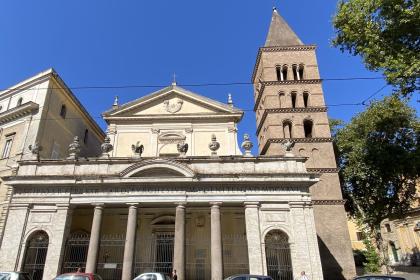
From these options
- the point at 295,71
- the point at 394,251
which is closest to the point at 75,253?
the point at 295,71

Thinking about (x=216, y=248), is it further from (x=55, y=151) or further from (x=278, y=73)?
(x=278, y=73)

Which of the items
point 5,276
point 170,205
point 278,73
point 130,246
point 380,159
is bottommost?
point 5,276

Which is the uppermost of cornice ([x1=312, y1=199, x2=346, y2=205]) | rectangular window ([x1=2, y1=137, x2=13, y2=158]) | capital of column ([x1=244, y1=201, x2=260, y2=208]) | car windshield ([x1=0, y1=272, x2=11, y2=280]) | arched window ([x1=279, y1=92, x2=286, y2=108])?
arched window ([x1=279, y1=92, x2=286, y2=108])

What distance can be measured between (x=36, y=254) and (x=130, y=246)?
4.86m

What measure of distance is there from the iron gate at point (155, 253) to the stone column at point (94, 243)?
2.62 metres

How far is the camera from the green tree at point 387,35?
12961mm

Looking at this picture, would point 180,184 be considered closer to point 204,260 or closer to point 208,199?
point 208,199

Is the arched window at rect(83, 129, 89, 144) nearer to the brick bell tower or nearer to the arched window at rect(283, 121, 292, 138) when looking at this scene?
the brick bell tower

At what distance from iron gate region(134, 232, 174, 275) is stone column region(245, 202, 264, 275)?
13.7 feet

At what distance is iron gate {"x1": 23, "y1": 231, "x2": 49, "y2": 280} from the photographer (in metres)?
15.5

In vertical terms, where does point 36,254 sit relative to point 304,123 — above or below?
below

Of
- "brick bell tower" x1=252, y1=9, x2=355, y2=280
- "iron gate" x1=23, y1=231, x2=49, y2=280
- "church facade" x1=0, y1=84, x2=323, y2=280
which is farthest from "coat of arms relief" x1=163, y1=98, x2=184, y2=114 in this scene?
"iron gate" x1=23, y1=231, x2=49, y2=280

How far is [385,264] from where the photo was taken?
22.7 meters

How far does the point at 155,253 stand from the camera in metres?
17.2
